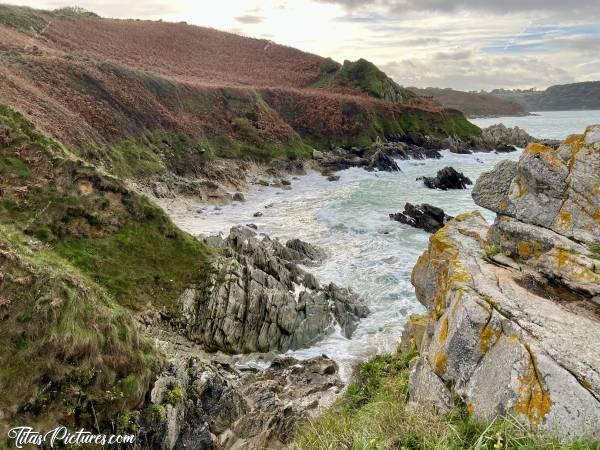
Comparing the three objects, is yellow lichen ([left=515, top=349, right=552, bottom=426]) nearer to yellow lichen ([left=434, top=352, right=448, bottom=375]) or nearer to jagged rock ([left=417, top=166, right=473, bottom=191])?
yellow lichen ([left=434, top=352, right=448, bottom=375])

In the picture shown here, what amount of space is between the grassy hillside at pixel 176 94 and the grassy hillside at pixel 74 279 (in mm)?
10585

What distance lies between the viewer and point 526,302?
6629 mm

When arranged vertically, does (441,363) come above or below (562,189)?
below

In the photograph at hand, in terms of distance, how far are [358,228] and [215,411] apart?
66.3 ft

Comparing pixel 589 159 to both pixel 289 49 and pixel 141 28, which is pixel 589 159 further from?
pixel 289 49

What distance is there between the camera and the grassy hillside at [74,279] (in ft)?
26.0

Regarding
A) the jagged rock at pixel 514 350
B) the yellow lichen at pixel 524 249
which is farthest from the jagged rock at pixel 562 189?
the jagged rock at pixel 514 350

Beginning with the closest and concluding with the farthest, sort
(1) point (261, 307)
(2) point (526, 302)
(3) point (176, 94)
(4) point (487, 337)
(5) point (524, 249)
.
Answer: (4) point (487, 337)
(2) point (526, 302)
(5) point (524, 249)
(1) point (261, 307)
(3) point (176, 94)

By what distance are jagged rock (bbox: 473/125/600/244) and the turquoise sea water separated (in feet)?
25.0

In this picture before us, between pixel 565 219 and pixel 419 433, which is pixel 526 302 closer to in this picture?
pixel 565 219

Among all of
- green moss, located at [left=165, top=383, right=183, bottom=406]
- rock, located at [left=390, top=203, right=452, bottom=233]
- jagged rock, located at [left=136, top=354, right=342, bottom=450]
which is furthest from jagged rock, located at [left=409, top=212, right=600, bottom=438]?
rock, located at [left=390, top=203, right=452, bottom=233]

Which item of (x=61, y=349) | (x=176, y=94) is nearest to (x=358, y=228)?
(x=61, y=349)

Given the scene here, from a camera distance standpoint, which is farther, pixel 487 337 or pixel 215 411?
pixel 215 411
